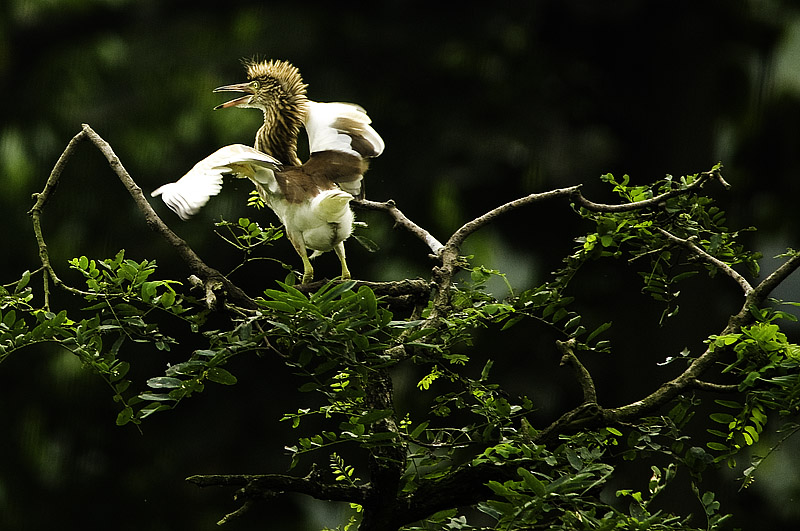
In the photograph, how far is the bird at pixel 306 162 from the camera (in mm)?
808

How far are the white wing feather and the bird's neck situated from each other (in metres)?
0.01

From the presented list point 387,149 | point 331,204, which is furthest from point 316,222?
point 387,149

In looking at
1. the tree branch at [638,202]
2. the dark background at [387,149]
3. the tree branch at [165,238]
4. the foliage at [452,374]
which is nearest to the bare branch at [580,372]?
the foliage at [452,374]

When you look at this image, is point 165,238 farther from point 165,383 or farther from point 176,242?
point 165,383

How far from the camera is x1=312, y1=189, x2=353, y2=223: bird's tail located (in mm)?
792

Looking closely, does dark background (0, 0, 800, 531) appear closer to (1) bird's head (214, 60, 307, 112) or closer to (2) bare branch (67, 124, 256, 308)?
(1) bird's head (214, 60, 307, 112)

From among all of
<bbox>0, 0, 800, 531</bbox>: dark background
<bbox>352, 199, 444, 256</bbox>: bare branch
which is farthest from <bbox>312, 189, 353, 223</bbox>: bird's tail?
<bbox>0, 0, 800, 531</bbox>: dark background

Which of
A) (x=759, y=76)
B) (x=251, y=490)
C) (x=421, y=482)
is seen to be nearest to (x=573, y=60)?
(x=759, y=76)

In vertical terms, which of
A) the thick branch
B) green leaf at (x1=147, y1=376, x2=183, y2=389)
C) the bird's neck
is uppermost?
the bird's neck

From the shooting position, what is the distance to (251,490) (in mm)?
687

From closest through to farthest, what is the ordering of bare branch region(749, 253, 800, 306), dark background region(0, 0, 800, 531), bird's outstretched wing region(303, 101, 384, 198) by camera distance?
1. bare branch region(749, 253, 800, 306)
2. bird's outstretched wing region(303, 101, 384, 198)
3. dark background region(0, 0, 800, 531)

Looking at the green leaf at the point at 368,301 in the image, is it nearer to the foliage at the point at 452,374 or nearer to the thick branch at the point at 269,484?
the foliage at the point at 452,374

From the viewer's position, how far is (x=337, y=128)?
867 mm

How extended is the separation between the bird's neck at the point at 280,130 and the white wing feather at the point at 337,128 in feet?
0.05
